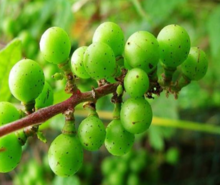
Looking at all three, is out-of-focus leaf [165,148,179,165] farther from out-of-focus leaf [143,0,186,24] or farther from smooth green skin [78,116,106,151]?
smooth green skin [78,116,106,151]

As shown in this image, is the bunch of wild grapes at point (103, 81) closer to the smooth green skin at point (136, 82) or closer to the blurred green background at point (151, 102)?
the smooth green skin at point (136, 82)

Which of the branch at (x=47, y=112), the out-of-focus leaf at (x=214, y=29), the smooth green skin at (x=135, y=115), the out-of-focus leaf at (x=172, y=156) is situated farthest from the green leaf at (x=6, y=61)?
the out-of-focus leaf at (x=172, y=156)

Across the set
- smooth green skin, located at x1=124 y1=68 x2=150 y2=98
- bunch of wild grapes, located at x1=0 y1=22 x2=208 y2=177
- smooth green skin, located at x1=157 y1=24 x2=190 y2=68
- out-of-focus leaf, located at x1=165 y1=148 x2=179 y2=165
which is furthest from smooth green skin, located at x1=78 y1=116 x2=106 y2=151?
out-of-focus leaf, located at x1=165 y1=148 x2=179 y2=165

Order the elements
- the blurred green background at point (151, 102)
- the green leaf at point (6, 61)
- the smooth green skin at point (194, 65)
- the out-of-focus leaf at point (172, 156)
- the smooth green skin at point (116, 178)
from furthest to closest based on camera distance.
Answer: the out-of-focus leaf at point (172, 156) → the smooth green skin at point (116, 178) → the blurred green background at point (151, 102) → the green leaf at point (6, 61) → the smooth green skin at point (194, 65)

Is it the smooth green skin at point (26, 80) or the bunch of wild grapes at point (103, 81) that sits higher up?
the smooth green skin at point (26, 80)

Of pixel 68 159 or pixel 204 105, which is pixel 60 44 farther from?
pixel 204 105

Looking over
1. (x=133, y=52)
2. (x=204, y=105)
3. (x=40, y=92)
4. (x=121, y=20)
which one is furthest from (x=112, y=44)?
(x=204, y=105)
